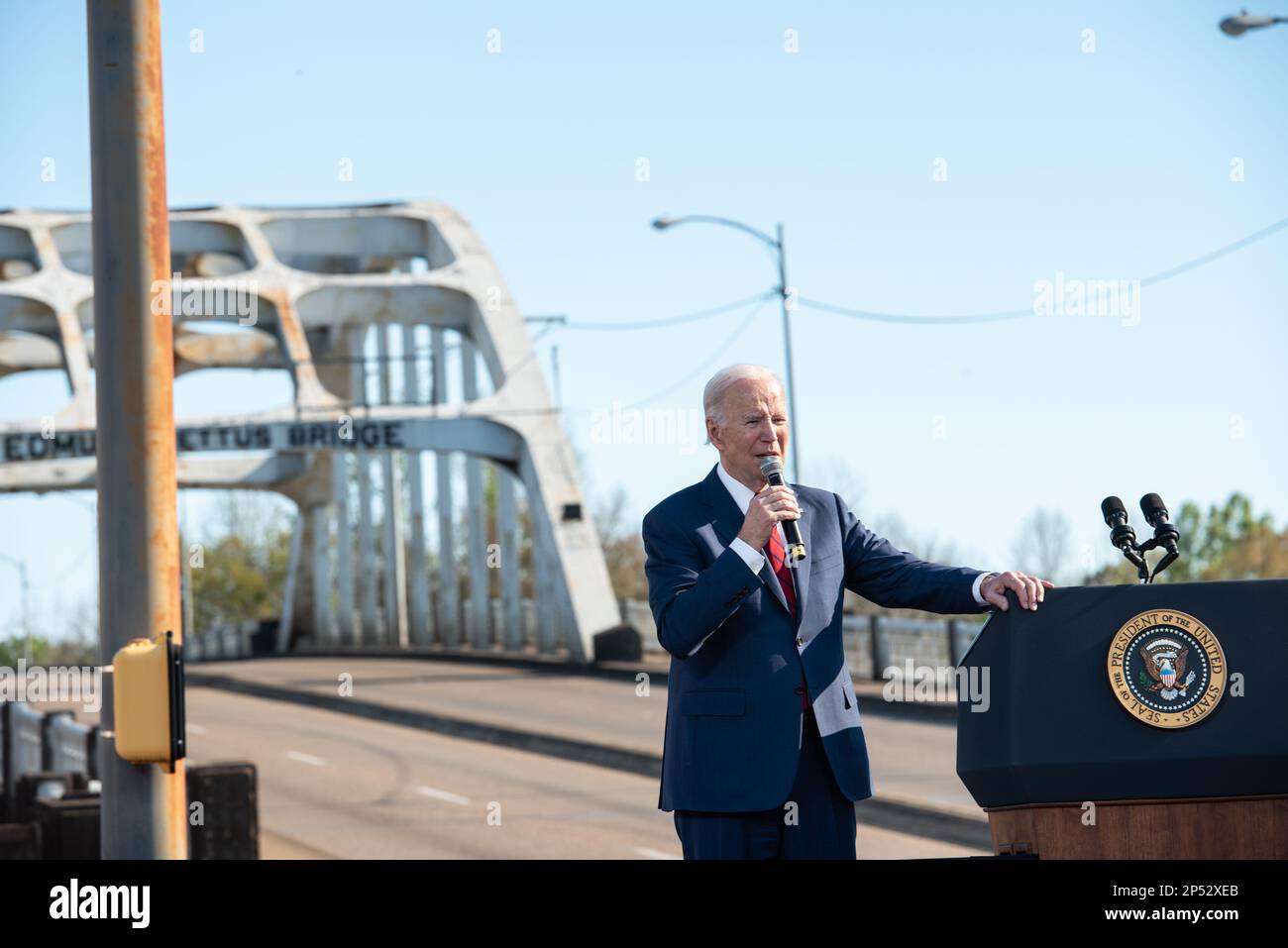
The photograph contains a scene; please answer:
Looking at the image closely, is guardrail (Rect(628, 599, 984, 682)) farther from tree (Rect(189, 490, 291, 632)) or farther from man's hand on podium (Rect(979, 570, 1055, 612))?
tree (Rect(189, 490, 291, 632))

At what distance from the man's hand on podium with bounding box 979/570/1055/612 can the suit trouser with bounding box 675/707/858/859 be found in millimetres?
505

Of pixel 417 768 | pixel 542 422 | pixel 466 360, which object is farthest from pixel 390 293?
pixel 417 768

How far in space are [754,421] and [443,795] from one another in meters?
15.3

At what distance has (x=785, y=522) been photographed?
13.7 ft

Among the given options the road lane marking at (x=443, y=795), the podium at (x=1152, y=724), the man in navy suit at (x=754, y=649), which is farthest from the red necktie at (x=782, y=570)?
the road lane marking at (x=443, y=795)

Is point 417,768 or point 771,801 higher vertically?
point 771,801

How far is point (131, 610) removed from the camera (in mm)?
5910

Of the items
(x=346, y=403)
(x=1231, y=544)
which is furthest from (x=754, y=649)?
(x=1231, y=544)

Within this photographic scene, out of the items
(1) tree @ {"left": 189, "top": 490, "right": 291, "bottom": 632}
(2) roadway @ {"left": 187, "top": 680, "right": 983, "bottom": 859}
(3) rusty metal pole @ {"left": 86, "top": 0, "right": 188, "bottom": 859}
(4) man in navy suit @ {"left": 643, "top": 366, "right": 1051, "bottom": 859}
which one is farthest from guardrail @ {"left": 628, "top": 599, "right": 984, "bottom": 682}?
(1) tree @ {"left": 189, "top": 490, "right": 291, "bottom": 632}

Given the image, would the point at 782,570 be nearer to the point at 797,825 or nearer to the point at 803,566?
the point at 803,566

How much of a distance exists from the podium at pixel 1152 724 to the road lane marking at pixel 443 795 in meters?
15.0

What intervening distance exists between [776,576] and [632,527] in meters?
76.8

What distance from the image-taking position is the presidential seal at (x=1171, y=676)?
3.77 m
